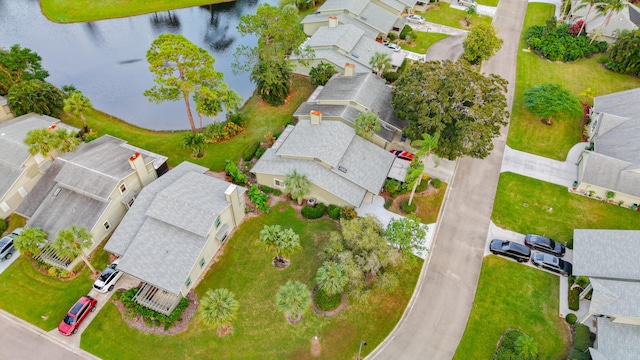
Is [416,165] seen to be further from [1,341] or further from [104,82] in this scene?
[104,82]

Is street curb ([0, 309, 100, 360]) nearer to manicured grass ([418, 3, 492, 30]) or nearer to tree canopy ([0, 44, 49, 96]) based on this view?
tree canopy ([0, 44, 49, 96])

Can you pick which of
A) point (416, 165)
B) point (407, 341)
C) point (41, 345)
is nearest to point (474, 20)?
point (416, 165)

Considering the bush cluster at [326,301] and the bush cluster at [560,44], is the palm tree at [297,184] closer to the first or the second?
the bush cluster at [326,301]

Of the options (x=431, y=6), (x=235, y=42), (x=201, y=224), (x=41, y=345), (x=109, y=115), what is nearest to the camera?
(x=41, y=345)

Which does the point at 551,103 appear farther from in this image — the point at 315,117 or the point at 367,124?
the point at 315,117

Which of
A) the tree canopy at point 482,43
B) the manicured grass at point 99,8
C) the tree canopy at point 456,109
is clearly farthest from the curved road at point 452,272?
the manicured grass at point 99,8

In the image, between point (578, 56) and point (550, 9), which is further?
point (550, 9)
